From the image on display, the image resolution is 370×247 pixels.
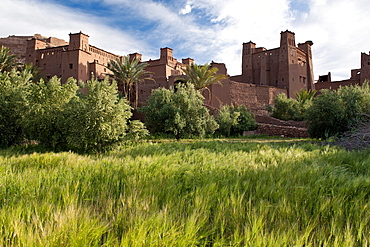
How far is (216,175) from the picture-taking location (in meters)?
4.77

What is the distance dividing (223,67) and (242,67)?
11740 mm

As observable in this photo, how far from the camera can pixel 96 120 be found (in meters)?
10.4

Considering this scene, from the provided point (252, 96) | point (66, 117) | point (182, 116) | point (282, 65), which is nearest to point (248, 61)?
point (282, 65)

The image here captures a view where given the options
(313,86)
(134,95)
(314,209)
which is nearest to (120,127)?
(314,209)

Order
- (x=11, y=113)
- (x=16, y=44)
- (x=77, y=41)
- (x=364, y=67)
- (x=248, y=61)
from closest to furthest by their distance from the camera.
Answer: (x=11, y=113)
(x=77, y=41)
(x=364, y=67)
(x=248, y=61)
(x=16, y=44)

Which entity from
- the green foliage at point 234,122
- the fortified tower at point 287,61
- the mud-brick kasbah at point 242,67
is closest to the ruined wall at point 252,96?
the mud-brick kasbah at point 242,67

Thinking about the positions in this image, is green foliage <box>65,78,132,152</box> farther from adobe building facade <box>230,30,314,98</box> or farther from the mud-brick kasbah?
adobe building facade <box>230,30,314,98</box>

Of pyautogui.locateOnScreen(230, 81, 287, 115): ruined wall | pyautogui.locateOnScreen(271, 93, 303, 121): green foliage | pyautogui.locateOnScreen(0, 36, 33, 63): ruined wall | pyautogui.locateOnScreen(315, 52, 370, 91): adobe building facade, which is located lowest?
pyautogui.locateOnScreen(271, 93, 303, 121): green foliage

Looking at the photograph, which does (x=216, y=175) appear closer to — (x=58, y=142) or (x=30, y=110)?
(x=58, y=142)

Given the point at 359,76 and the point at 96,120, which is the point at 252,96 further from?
the point at 96,120

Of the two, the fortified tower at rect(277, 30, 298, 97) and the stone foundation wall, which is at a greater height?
the fortified tower at rect(277, 30, 298, 97)

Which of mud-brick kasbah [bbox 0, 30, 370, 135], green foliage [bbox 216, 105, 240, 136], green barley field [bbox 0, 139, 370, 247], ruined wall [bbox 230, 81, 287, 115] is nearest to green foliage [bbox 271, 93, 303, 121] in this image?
mud-brick kasbah [bbox 0, 30, 370, 135]

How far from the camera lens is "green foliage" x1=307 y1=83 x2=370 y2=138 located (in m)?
14.2

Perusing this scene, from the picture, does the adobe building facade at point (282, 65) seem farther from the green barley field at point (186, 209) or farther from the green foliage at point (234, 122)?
the green barley field at point (186, 209)
